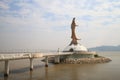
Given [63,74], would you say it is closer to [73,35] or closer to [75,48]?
[75,48]

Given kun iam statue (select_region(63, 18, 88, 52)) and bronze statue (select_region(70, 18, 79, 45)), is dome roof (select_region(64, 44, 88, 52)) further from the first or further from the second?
bronze statue (select_region(70, 18, 79, 45))

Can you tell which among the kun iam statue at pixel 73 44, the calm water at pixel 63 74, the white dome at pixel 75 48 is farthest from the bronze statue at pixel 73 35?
the calm water at pixel 63 74

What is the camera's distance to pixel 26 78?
30906 mm

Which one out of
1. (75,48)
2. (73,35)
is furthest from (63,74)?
(73,35)

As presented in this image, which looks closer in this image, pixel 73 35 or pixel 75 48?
pixel 75 48

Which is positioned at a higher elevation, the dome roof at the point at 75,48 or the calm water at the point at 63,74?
the dome roof at the point at 75,48

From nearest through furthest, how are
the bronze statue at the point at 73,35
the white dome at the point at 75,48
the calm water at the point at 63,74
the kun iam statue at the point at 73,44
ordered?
the calm water at the point at 63,74, the white dome at the point at 75,48, the kun iam statue at the point at 73,44, the bronze statue at the point at 73,35

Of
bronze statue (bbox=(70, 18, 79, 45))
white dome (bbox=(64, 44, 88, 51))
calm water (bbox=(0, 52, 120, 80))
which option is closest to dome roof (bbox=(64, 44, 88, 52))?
white dome (bbox=(64, 44, 88, 51))

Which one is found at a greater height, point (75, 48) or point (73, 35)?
point (73, 35)

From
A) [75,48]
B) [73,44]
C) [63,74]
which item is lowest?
[63,74]

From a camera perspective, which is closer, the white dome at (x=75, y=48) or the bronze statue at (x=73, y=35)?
the white dome at (x=75, y=48)

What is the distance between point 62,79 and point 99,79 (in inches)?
238

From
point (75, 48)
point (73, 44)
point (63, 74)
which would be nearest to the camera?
point (63, 74)

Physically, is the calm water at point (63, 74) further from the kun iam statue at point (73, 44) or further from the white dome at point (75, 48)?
the kun iam statue at point (73, 44)
